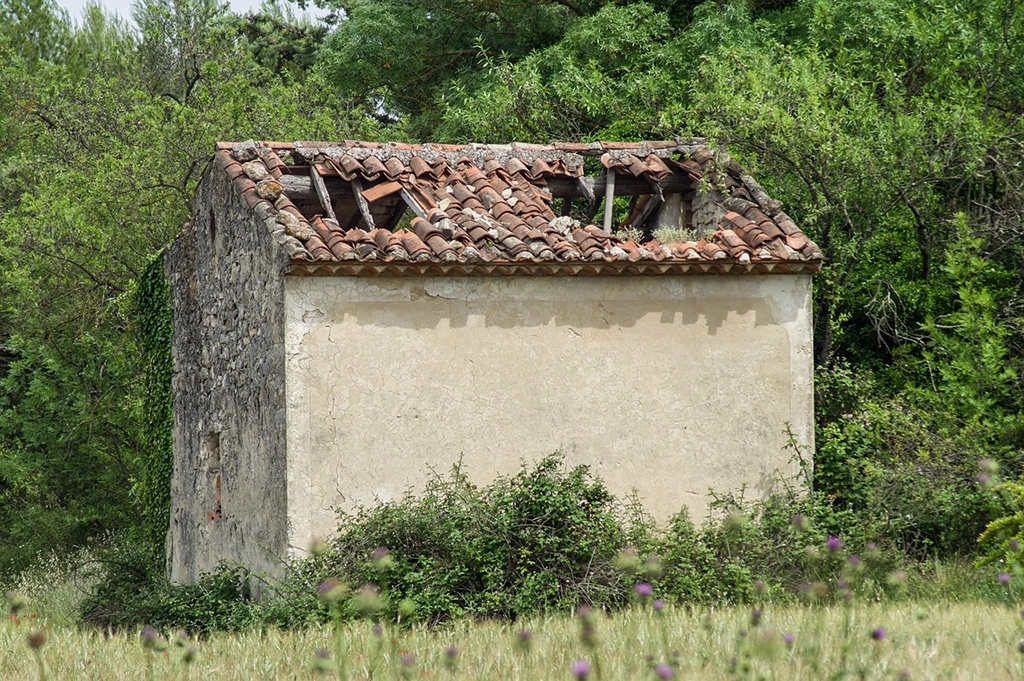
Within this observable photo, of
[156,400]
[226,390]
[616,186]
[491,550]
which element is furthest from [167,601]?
[616,186]

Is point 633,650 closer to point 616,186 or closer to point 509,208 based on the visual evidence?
point 509,208

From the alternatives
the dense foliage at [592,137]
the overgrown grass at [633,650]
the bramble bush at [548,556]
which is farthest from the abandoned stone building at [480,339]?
the overgrown grass at [633,650]

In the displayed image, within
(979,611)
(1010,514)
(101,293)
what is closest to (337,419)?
(979,611)

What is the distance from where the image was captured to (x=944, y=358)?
14164 millimetres

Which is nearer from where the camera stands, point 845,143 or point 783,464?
point 783,464

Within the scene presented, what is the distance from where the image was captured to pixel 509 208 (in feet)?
41.2

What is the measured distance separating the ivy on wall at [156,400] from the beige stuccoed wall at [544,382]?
5509mm

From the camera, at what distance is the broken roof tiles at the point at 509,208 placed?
1143cm

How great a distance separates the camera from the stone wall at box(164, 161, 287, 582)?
463 inches

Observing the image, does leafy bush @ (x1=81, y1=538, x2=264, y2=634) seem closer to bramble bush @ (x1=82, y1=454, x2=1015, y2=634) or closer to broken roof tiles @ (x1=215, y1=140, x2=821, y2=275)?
bramble bush @ (x1=82, y1=454, x2=1015, y2=634)

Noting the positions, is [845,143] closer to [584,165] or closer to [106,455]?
[584,165]

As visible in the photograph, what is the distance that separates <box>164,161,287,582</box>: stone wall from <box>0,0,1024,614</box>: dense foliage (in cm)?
124

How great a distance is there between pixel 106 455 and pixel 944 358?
15.7m

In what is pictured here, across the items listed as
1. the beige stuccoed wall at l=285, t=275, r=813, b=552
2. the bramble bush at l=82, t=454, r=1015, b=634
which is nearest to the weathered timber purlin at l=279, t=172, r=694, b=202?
the beige stuccoed wall at l=285, t=275, r=813, b=552
